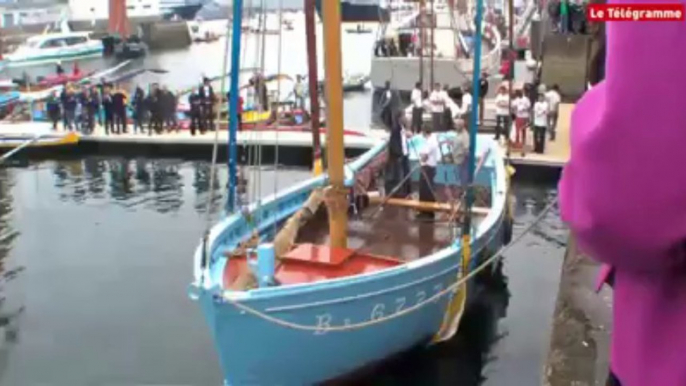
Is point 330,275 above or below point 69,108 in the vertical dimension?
Result: below

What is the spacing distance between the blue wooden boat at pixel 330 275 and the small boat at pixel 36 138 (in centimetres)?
1511

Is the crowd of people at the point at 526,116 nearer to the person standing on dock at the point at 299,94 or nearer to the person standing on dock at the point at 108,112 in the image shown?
the person standing on dock at the point at 299,94

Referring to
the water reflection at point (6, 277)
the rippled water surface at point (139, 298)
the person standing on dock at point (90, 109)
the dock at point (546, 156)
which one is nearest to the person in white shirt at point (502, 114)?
the dock at point (546, 156)

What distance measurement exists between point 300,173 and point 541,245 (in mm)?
8843

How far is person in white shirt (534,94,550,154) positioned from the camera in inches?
873

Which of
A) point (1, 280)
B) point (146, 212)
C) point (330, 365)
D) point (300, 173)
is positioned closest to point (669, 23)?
point (330, 365)

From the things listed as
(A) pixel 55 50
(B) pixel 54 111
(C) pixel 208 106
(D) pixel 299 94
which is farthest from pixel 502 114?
(A) pixel 55 50

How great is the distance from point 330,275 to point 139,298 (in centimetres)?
561

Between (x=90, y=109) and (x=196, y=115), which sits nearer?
(x=196, y=115)

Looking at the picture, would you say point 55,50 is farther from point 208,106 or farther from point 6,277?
point 6,277

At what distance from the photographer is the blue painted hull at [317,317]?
9562 mm

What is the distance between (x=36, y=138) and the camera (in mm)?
26578

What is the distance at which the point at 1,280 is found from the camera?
1608cm

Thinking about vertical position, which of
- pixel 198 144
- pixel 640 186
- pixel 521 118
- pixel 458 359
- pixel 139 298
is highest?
pixel 640 186
